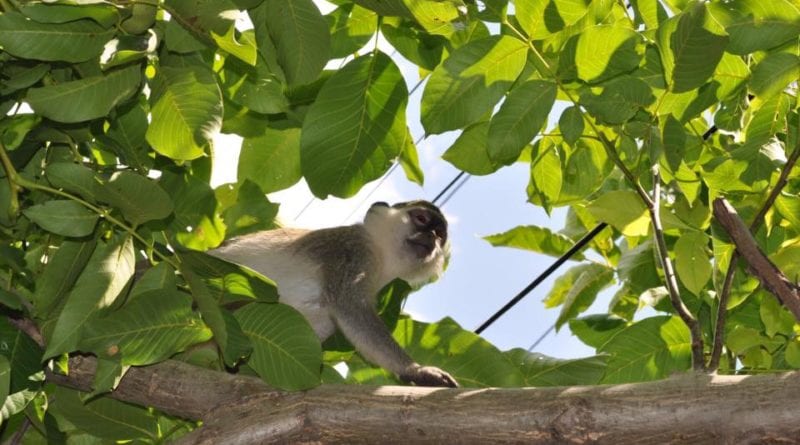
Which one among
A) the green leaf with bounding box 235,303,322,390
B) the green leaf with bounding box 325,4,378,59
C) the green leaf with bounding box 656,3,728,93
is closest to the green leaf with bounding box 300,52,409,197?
the green leaf with bounding box 325,4,378,59

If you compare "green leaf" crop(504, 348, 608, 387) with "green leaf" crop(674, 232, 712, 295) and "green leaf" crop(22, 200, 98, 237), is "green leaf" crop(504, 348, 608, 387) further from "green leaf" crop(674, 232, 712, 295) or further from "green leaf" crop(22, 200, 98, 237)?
"green leaf" crop(22, 200, 98, 237)

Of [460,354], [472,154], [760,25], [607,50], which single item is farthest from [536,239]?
[760,25]

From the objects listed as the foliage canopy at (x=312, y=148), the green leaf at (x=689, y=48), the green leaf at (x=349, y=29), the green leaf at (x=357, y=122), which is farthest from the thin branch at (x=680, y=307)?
the green leaf at (x=349, y=29)

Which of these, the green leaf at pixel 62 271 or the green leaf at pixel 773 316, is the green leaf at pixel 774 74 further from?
the green leaf at pixel 62 271

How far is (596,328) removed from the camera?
428 centimetres

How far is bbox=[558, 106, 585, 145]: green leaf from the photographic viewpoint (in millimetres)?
3264

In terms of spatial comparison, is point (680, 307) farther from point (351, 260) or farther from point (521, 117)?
point (351, 260)

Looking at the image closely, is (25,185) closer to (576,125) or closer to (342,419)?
(342,419)

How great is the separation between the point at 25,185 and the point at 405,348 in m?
1.86

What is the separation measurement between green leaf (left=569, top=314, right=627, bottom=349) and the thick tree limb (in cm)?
108

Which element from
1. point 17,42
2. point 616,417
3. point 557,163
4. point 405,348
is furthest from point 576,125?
point 17,42

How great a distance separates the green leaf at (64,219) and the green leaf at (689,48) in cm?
174

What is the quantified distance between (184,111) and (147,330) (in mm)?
653

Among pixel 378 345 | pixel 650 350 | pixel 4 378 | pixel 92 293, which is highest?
pixel 92 293
